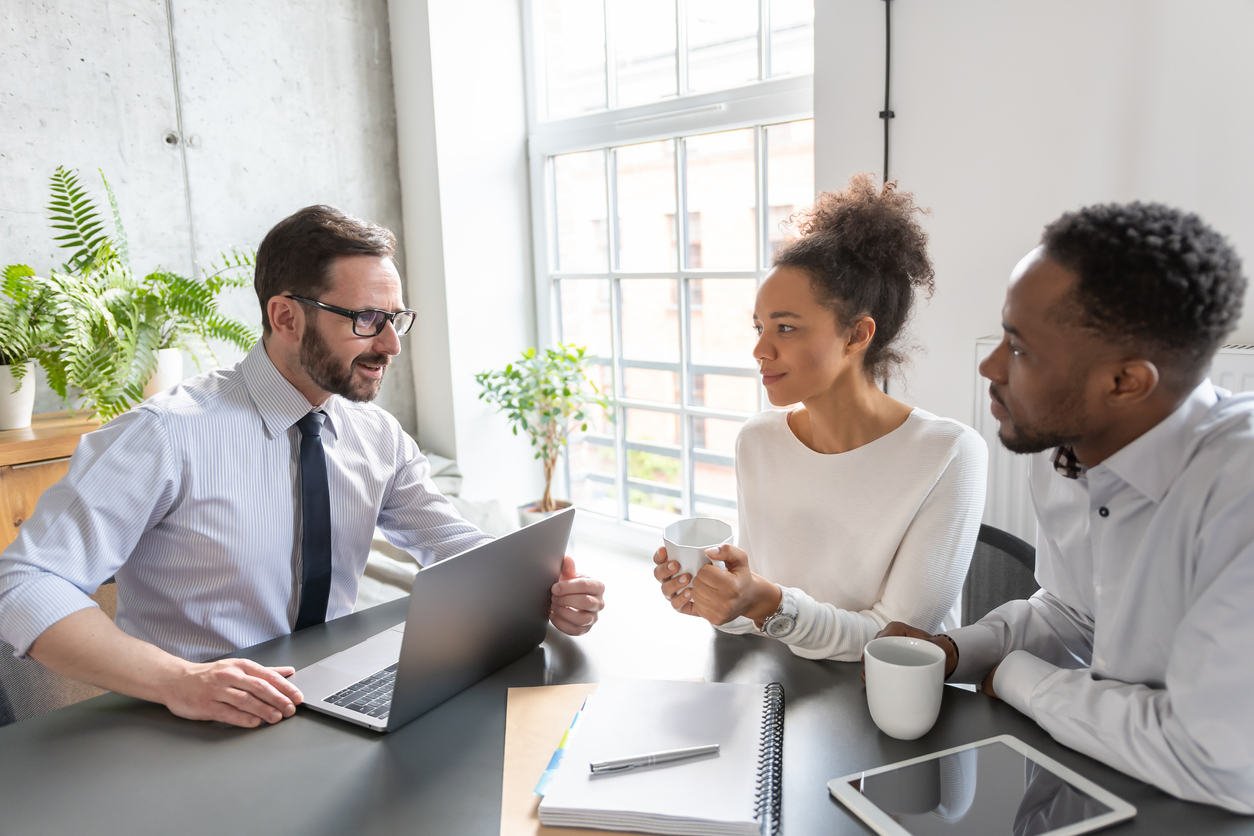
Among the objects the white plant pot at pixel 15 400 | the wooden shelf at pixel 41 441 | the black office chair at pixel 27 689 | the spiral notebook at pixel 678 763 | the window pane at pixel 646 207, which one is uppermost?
the window pane at pixel 646 207

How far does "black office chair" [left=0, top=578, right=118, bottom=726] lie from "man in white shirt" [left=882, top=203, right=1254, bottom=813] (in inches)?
52.1

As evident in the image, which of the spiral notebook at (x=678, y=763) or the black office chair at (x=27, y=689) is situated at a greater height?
the spiral notebook at (x=678, y=763)

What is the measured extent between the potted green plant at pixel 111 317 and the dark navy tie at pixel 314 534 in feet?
3.39

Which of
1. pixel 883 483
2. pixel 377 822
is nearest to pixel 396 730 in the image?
pixel 377 822

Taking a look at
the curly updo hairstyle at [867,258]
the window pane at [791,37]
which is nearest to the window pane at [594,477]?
the window pane at [791,37]

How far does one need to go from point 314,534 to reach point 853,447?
0.96 m

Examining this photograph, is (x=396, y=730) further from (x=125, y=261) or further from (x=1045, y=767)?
(x=125, y=261)

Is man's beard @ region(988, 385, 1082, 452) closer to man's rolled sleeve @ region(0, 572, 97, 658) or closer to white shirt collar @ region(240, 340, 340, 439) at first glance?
white shirt collar @ region(240, 340, 340, 439)

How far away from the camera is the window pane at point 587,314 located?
337 cm

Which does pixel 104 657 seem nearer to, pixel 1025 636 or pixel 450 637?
pixel 450 637

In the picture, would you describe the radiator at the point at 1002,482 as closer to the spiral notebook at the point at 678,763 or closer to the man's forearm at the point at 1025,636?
the man's forearm at the point at 1025,636

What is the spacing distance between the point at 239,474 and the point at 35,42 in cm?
188

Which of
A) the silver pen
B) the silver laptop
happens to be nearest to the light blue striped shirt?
the silver laptop

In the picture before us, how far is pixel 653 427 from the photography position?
3312 millimetres
